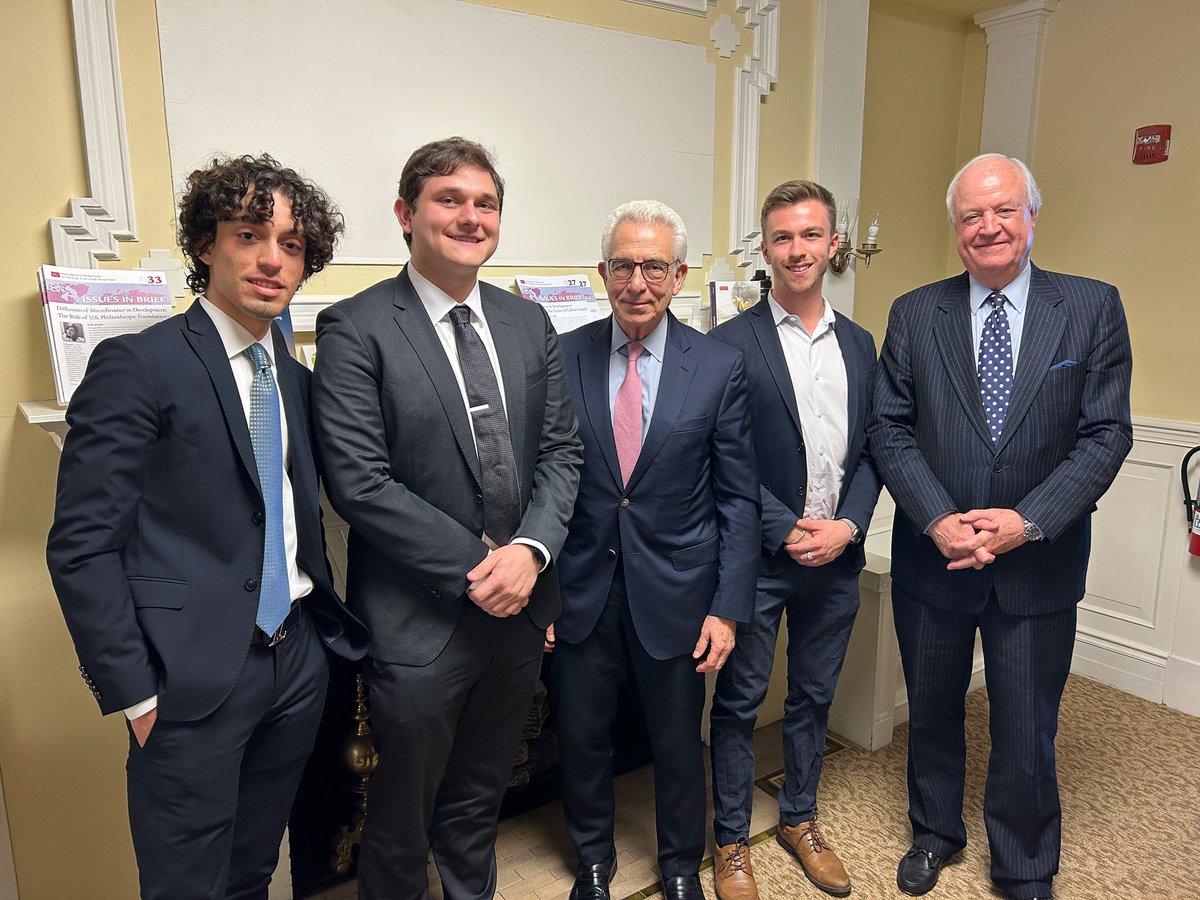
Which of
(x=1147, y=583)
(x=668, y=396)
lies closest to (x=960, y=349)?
(x=668, y=396)

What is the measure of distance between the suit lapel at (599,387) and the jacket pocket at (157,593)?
897mm

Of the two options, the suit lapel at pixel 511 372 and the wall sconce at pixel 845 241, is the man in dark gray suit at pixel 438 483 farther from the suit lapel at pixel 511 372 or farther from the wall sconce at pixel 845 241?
the wall sconce at pixel 845 241

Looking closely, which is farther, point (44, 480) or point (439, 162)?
point (44, 480)

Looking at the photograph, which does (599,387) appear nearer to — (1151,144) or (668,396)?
(668,396)

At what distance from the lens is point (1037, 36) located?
3.54 metres

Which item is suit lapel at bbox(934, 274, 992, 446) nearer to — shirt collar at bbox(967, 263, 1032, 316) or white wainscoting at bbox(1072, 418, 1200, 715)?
shirt collar at bbox(967, 263, 1032, 316)

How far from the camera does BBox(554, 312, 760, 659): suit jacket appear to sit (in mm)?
1888

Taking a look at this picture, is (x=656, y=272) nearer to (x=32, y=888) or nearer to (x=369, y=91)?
(x=369, y=91)

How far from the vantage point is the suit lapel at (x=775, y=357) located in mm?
2078

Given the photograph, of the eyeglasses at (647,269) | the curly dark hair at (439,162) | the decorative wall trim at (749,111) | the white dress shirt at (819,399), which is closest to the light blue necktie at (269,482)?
the curly dark hair at (439,162)

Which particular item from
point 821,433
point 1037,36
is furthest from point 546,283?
point 1037,36

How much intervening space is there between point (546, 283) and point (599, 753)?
1.33m

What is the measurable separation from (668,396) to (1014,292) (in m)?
0.88

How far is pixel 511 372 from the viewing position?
67.9 inches
